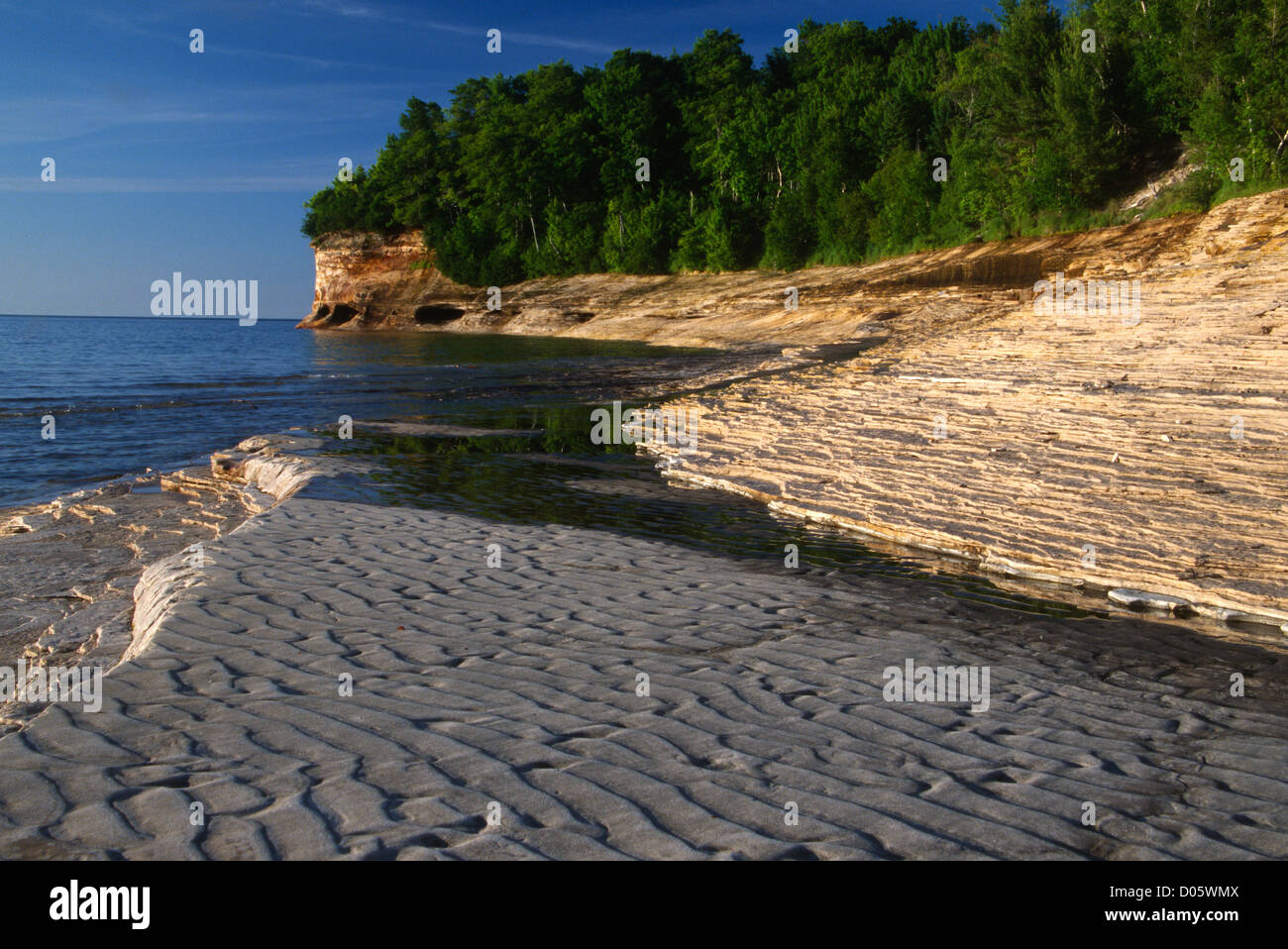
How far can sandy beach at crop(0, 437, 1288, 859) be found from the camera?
398cm

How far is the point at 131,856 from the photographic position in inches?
145

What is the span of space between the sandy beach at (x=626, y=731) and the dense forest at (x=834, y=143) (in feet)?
101

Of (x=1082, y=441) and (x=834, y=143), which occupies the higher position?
(x=834, y=143)

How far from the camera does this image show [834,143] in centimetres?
6075

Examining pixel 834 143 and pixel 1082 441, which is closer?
pixel 1082 441

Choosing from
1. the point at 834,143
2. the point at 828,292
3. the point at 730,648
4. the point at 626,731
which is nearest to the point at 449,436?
the point at 730,648

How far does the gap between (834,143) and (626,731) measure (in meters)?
61.7

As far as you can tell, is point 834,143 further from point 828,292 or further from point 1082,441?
point 1082,441

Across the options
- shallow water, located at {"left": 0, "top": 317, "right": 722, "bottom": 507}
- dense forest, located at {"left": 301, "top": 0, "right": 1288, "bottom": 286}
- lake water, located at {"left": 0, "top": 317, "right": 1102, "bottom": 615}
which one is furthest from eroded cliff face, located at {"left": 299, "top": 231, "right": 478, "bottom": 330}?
lake water, located at {"left": 0, "top": 317, "right": 1102, "bottom": 615}

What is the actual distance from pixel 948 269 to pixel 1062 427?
30536mm

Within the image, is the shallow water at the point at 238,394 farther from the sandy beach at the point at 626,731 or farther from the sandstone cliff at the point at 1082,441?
→ the sandy beach at the point at 626,731

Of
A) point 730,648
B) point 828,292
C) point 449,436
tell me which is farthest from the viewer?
point 828,292

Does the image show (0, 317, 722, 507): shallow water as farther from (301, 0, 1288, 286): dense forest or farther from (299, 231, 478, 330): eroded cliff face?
(299, 231, 478, 330): eroded cliff face
